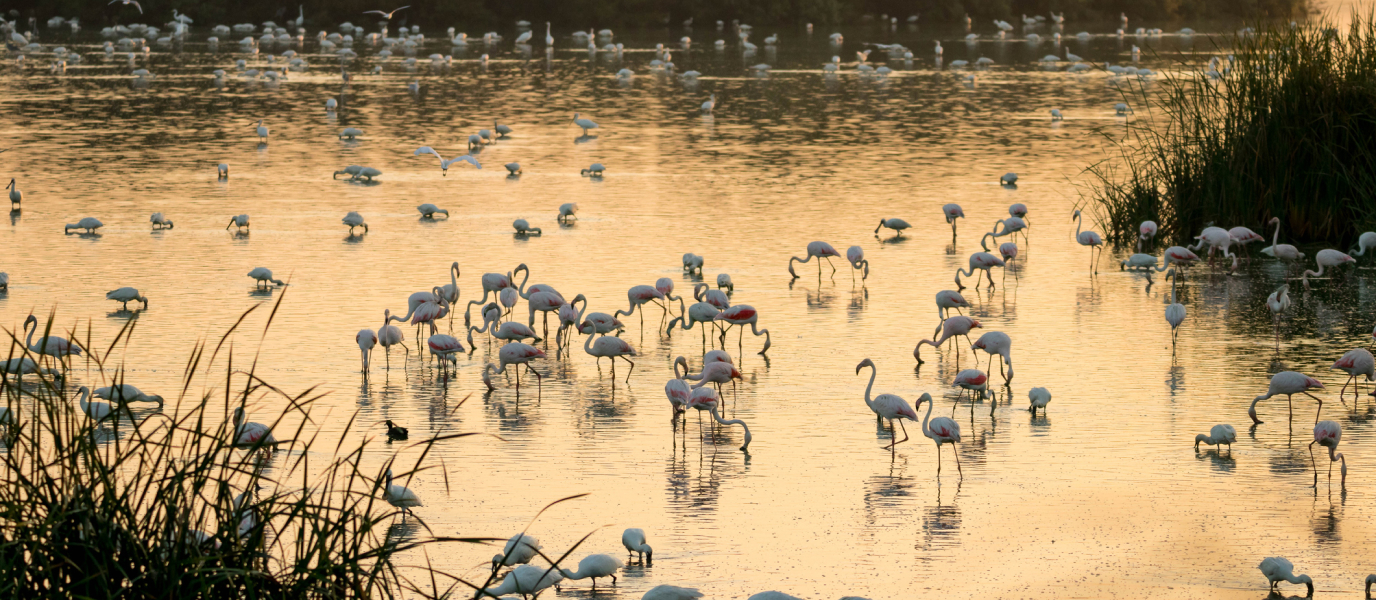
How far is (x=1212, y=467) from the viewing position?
8188 mm

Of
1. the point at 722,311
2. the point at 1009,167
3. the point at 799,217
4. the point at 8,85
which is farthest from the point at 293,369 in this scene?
the point at 8,85

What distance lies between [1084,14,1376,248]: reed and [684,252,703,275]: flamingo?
4171mm

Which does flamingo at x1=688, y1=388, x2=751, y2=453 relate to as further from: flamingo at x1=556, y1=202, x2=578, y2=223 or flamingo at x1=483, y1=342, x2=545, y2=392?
flamingo at x1=556, y1=202, x2=578, y2=223

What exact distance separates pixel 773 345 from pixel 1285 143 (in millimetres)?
5686

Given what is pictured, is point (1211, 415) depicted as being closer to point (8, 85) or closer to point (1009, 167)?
point (1009, 167)

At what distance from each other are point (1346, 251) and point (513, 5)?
5415 cm

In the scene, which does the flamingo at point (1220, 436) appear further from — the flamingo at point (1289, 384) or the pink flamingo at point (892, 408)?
the pink flamingo at point (892, 408)

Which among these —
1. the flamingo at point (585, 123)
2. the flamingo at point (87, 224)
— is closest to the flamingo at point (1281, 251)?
the flamingo at point (87, 224)

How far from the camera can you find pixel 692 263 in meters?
13.5

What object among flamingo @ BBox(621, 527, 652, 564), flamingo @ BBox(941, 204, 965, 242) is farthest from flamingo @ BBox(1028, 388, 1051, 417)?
flamingo @ BBox(941, 204, 965, 242)

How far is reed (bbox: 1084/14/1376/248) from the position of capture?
13.7m

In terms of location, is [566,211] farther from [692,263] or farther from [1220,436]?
[1220,436]

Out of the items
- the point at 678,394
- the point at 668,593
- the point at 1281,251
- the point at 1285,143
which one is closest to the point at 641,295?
the point at 678,394

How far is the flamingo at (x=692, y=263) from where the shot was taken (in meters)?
13.5
